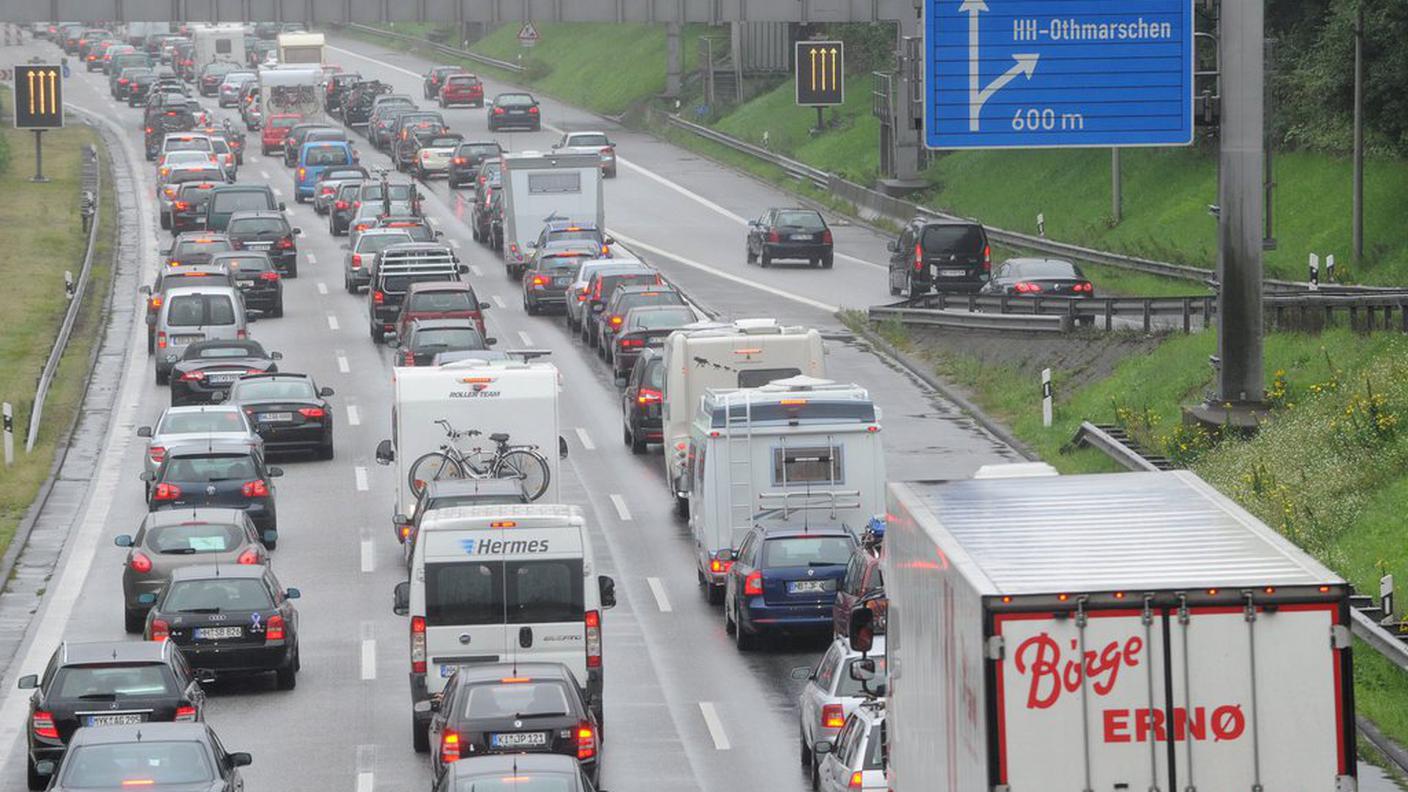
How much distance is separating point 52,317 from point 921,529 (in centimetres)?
4313

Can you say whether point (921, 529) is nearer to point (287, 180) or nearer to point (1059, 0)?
point (1059, 0)

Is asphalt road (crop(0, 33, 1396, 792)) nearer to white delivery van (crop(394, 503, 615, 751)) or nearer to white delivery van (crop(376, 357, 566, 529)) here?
white delivery van (crop(394, 503, 615, 751))

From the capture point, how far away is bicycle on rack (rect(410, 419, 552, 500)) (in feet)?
104

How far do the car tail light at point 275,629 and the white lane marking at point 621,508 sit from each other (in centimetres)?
1043

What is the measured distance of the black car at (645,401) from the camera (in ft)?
130

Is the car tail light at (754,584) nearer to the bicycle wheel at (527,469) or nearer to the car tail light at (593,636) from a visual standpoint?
the car tail light at (593,636)

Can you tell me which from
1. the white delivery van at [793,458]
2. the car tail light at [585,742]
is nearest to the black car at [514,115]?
the white delivery van at [793,458]

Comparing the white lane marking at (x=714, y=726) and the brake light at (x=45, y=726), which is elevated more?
the brake light at (x=45, y=726)

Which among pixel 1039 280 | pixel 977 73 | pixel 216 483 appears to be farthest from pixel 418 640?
pixel 1039 280

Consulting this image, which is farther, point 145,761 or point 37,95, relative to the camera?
point 37,95

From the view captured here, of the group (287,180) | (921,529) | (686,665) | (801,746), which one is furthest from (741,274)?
(921,529)

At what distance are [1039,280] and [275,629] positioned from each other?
27.7 m

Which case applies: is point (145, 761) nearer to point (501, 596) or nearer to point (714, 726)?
point (501, 596)

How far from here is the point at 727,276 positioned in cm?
6153
